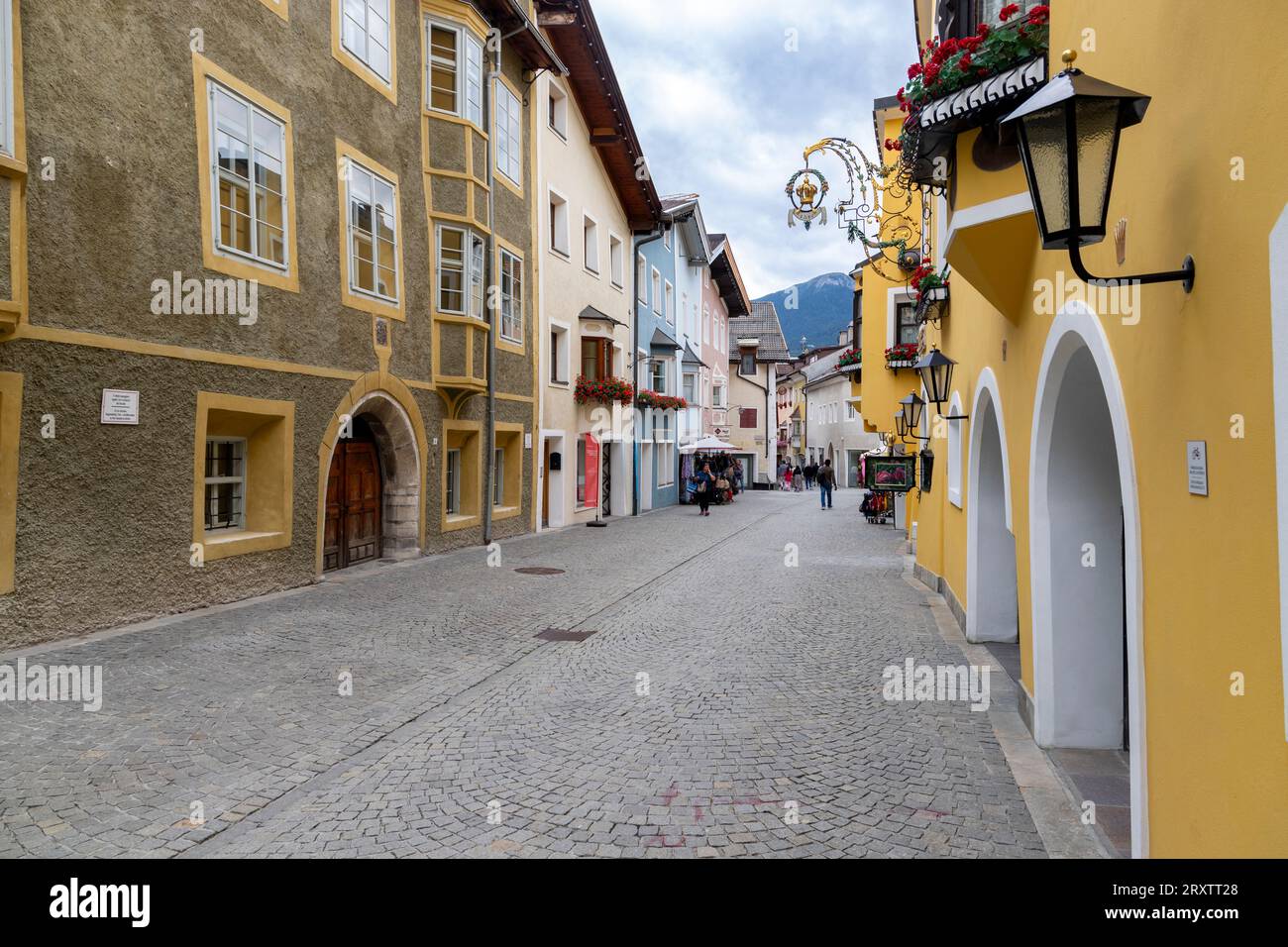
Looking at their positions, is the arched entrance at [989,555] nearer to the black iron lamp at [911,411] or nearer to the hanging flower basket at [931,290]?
the hanging flower basket at [931,290]

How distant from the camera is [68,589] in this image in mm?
7461

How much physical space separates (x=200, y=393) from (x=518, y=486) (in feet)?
31.2

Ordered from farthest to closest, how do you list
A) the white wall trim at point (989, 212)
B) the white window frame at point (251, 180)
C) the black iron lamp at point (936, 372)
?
the black iron lamp at point (936, 372) → the white window frame at point (251, 180) → the white wall trim at point (989, 212)

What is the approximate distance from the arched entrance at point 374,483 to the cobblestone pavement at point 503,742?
293 cm

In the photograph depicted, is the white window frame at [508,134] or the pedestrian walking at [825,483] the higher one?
the white window frame at [508,134]

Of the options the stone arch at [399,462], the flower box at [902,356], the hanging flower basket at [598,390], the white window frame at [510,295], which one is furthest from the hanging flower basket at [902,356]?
the stone arch at [399,462]

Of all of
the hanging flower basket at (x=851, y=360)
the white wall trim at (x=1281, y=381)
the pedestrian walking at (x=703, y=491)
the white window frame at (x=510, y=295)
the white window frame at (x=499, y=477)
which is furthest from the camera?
the pedestrian walking at (x=703, y=491)

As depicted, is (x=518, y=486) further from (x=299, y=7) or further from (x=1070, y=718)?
(x=1070, y=718)

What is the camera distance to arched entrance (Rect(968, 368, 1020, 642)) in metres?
8.16

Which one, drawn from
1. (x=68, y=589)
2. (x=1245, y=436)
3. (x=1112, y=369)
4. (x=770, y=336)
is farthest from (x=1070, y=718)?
(x=770, y=336)

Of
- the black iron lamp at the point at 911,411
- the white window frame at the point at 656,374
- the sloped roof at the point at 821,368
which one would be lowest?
the black iron lamp at the point at 911,411

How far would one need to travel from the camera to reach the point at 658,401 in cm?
2750

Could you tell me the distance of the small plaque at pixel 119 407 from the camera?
307 inches

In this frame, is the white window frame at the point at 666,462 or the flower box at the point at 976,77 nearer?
the flower box at the point at 976,77
